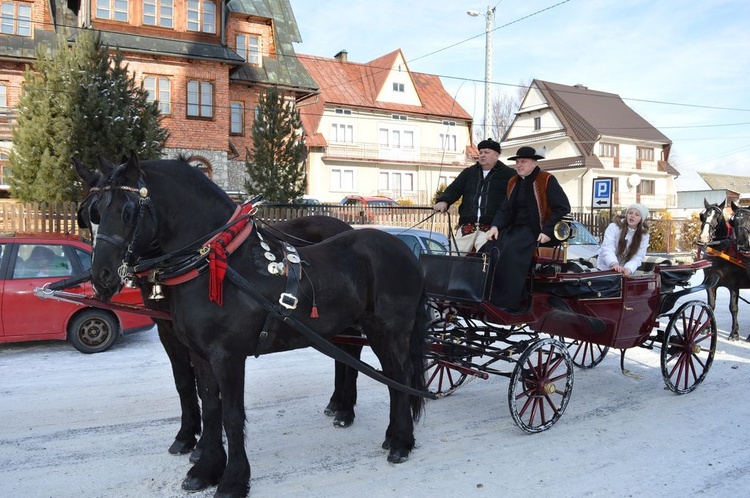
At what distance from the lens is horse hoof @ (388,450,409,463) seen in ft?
15.0

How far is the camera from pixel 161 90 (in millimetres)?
23656

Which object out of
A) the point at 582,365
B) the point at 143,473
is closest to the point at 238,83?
the point at 582,365

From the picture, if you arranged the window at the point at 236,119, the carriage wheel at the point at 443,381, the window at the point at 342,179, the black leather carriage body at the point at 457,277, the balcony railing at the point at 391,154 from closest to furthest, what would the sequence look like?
the black leather carriage body at the point at 457,277 < the carriage wheel at the point at 443,381 < the window at the point at 236,119 < the balcony railing at the point at 391,154 < the window at the point at 342,179

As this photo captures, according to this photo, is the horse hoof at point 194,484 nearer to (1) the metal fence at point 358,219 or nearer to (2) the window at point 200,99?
(1) the metal fence at point 358,219

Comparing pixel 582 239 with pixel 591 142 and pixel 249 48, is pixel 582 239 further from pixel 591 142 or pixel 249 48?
pixel 591 142

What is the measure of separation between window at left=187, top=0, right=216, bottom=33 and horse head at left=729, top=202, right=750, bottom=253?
2130cm

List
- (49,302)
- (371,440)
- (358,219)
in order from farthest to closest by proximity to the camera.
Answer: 1. (358,219)
2. (49,302)
3. (371,440)

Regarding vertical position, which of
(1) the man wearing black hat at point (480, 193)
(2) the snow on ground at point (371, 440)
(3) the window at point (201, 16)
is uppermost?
(3) the window at point (201, 16)

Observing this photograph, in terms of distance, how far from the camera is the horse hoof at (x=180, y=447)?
15.3ft

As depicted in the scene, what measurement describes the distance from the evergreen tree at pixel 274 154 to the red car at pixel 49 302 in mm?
9870

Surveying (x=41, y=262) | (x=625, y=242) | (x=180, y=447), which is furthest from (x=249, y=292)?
(x=41, y=262)

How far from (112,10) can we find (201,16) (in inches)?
134

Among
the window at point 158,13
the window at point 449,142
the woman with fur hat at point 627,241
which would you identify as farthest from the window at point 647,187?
the woman with fur hat at point 627,241

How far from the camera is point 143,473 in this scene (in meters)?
4.30
